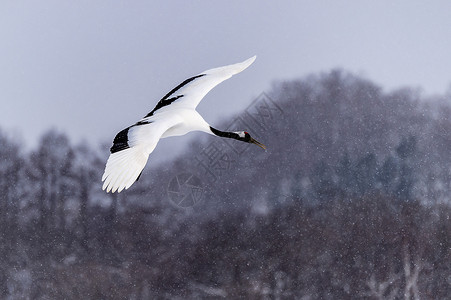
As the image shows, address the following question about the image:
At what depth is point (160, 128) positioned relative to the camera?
6715 mm

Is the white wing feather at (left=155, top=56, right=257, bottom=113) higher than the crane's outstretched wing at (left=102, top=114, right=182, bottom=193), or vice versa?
the white wing feather at (left=155, top=56, right=257, bottom=113)

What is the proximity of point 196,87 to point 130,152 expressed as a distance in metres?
→ 1.89

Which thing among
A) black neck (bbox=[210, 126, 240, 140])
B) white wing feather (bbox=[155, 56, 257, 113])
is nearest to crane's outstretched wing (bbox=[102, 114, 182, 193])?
black neck (bbox=[210, 126, 240, 140])

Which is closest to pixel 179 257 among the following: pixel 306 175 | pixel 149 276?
pixel 149 276

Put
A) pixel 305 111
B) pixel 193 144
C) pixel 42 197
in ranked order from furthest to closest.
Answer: pixel 305 111
pixel 193 144
pixel 42 197

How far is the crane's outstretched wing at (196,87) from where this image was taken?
7777mm

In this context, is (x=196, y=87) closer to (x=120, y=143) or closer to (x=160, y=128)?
(x=160, y=128)

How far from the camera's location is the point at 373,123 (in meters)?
29.4

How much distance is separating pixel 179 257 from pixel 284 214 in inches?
151

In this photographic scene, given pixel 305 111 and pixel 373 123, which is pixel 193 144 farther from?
pixel 373 123

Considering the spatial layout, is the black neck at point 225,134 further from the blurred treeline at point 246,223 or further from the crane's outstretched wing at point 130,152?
the blurred treeline at point 246,223

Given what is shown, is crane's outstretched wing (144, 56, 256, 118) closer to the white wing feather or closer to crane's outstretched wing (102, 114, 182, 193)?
the white wing feather

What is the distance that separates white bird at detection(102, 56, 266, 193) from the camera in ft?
20.1

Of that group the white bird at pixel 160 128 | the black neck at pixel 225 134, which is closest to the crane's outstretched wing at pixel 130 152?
the white bird at pixel 160 128
